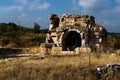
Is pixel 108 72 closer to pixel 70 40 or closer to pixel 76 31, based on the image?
pixel 76 31

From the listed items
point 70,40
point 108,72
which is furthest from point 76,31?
point 108,72

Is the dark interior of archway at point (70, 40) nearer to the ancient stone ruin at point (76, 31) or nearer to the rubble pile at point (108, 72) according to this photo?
the ancient stone ruin at point (76, 31)

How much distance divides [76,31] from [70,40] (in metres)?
3.63

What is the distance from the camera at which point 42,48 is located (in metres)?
29.6

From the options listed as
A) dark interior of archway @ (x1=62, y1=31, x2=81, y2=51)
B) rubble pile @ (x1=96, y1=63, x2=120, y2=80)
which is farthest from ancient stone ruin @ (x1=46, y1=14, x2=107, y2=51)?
rubble pile @ (x1=96, y1=63, x2=120, y2=80)

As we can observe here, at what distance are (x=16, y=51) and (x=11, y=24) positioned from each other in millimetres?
28663

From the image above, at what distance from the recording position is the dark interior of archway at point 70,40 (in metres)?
32.0

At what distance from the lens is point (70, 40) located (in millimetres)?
34562

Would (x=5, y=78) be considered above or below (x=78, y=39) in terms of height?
below

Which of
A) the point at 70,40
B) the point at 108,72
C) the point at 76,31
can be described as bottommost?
the point at 108,72

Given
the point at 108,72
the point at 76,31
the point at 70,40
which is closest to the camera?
the point at 108,72

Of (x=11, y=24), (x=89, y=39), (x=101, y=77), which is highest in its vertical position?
(x=11, y=24)

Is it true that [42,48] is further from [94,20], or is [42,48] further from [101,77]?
[101,77]

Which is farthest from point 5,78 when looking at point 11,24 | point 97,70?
point 11,24
